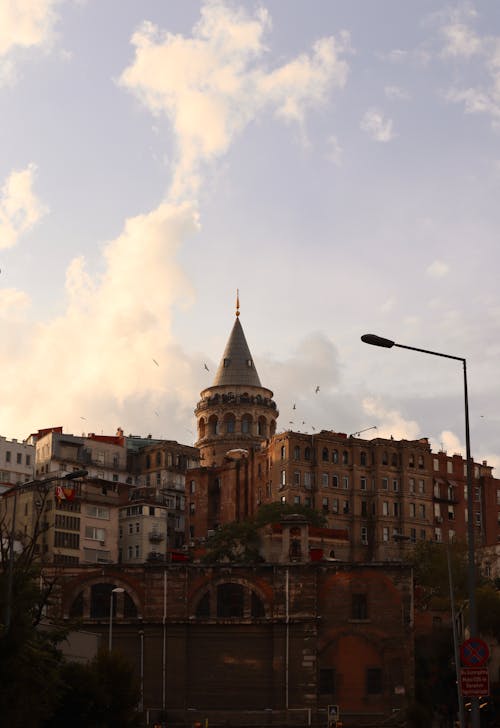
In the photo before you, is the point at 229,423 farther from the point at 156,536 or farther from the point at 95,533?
the point at 95,533

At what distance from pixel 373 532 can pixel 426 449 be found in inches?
498

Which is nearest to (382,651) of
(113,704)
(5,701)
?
(113,704)

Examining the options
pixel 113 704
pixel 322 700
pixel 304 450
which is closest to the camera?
pixel 113 704

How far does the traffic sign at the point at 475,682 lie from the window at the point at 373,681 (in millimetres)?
53861

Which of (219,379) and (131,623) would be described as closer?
(131,623)

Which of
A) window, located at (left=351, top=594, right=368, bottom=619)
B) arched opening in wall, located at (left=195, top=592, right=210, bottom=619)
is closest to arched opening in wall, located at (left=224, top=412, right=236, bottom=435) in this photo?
arched opening in wall, located at (left=195, top=592, right=210, bottom=619)

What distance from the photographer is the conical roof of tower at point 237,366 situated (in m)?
169

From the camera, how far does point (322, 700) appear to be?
81.8 meters

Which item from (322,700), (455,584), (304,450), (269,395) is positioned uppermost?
(269,395)

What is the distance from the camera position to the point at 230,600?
85250mm

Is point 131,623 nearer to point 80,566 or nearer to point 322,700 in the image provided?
point 80,566

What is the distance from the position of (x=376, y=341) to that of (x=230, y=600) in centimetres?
5608

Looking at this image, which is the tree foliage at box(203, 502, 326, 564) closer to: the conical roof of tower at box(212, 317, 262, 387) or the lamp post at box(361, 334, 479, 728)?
the conical roof of tower at box(212, 317, 262, 387)

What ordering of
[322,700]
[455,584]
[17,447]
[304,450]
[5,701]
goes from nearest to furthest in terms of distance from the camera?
[5,701] → [322,700] → [455,584] → [304,450] → [17,447]
